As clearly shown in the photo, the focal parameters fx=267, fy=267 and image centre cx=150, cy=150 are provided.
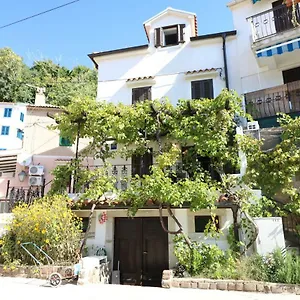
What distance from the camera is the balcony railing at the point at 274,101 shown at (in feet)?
43.0

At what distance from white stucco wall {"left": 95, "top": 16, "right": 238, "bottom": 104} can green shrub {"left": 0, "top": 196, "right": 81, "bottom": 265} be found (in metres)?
8.32

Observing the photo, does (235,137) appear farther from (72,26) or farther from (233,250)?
(72,26)

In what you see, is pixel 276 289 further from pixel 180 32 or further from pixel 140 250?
pixel 180 32

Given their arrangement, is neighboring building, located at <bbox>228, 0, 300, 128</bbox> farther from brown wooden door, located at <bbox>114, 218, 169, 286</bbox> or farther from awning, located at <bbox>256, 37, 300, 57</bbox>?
brown wooden door, located at <bbox>114, 218, 169, 286</bbox>

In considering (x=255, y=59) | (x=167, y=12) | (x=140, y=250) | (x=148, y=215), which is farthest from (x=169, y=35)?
(x=140, y=250)

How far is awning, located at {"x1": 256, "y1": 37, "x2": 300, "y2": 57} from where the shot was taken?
508 inches

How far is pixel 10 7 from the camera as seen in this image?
10250 mm

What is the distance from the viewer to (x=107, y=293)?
8.41 meters

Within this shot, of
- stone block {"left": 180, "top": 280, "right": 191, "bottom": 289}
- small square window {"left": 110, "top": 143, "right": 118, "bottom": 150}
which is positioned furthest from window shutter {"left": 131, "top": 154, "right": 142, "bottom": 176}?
stone block {"left": 180, "top": 280, "right": 191, "bottom": 289}

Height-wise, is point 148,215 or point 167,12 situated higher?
point 167,12

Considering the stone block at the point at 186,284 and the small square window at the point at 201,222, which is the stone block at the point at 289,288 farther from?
the small square window at the point at 201,222

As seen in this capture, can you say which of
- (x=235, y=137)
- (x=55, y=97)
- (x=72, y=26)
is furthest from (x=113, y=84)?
(x=55, y=97)

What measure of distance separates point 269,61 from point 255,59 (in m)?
0.90

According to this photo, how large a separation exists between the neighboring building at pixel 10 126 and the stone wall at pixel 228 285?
26.6 m
